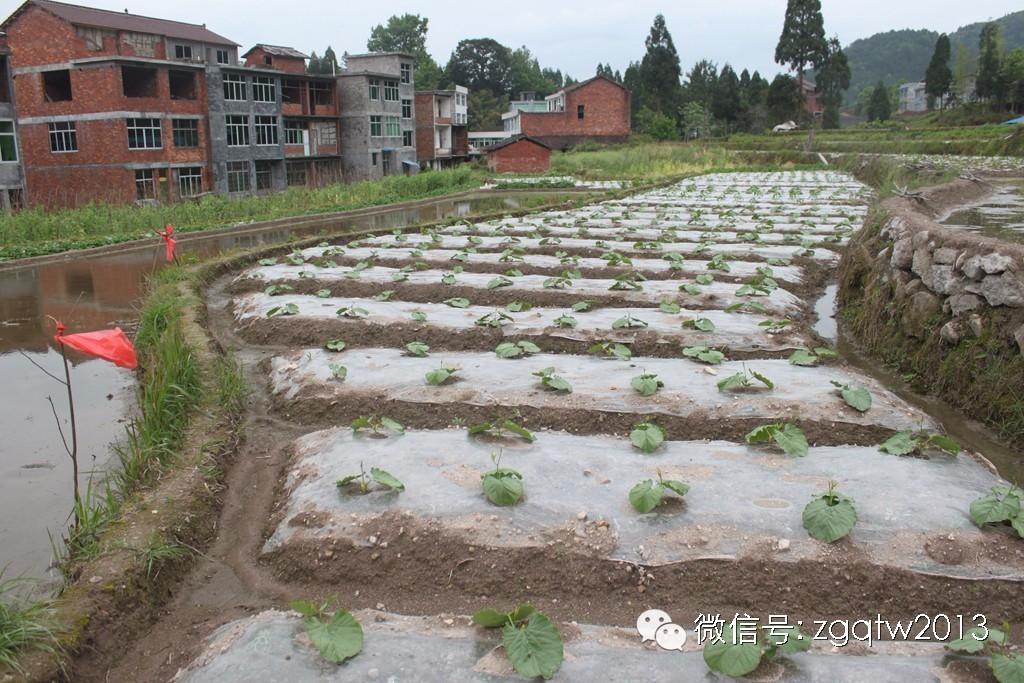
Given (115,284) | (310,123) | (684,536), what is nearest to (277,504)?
(684,536)

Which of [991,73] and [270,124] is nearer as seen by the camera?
[270,124]

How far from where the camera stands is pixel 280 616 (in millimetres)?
3568

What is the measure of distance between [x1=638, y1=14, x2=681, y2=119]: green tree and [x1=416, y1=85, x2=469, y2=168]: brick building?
1692 cm

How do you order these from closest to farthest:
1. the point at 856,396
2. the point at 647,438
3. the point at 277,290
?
the point at 647,438, the point at 856,396, the point at 277,290

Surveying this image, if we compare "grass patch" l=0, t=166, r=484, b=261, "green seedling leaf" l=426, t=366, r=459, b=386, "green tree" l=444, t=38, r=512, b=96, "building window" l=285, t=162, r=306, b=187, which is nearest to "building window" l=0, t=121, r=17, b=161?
"grass patch" l=0, t=166, r=484, b=261

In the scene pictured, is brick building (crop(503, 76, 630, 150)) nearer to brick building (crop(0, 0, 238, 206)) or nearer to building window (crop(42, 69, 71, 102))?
brick building (crop(0, 0, 238, 206))

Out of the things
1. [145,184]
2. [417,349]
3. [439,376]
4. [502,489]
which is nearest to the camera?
[502,489]

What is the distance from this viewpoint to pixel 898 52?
14600cm

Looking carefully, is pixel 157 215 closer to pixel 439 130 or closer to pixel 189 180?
pixel 189 180

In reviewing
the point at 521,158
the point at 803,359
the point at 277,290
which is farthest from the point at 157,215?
the point at 521,158

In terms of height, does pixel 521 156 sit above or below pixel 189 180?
above

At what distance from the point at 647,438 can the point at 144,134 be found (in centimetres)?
3240

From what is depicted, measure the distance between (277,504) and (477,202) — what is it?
980 inches

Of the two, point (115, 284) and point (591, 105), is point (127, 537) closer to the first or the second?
point (115, 284)
